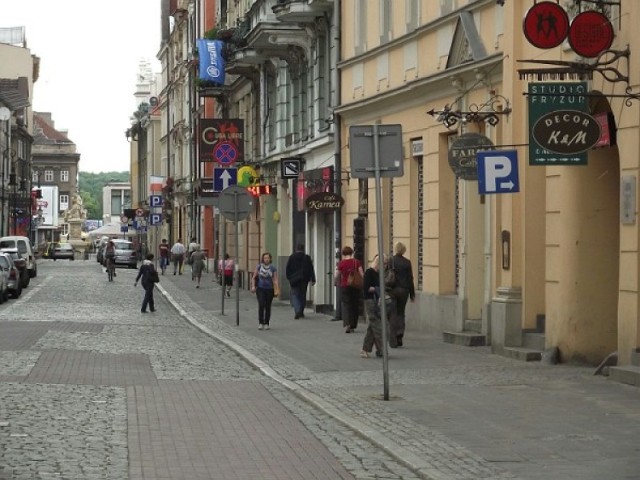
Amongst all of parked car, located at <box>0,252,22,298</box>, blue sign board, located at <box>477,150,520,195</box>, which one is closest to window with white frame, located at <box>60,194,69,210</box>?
parked car, located at <box>0,252,22,298</box>

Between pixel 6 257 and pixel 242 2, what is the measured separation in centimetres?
1184

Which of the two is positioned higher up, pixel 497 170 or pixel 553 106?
pixel 553 106

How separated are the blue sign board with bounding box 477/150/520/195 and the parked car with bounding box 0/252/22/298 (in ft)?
91.5

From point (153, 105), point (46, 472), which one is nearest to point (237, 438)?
point (46, 472)

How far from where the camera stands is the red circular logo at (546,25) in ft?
58.3

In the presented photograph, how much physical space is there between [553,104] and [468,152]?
179 inches

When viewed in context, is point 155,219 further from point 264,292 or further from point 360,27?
point 264,292

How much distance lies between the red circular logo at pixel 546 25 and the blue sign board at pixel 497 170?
2.77 m

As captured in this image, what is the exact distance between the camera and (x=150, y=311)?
39.6m

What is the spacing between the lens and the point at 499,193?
809 inches

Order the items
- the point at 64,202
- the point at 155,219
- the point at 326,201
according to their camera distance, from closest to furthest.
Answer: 1. the point at 326,201
2. the point at 155,219
3. the point at 64,202

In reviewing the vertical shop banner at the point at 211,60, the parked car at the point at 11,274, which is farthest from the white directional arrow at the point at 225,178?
the vertical shop banner at the point at 211,60

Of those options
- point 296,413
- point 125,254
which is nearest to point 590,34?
point 296,413

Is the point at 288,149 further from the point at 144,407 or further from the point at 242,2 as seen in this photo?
the point at 144,407
